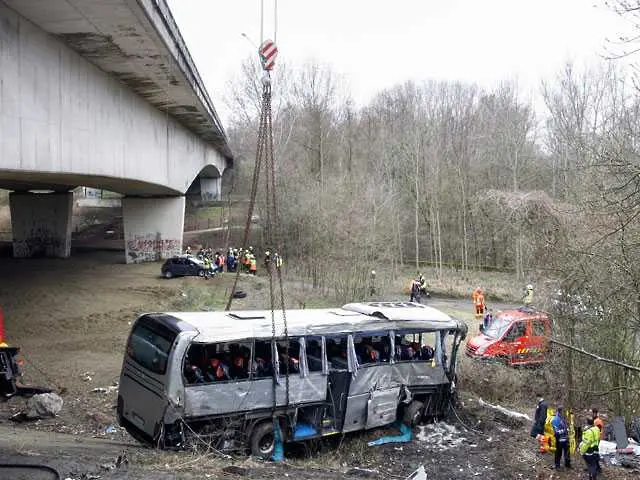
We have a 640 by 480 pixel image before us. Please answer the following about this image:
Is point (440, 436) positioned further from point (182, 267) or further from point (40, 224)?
point (40, 224)

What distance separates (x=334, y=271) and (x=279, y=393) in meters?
18.5

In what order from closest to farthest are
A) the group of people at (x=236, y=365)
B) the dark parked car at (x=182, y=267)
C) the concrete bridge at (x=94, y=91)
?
the group of people at (x=236, y=365)
the concrete bridge at (x=94, y=91)
the dark parked car at (x=182, y=267)

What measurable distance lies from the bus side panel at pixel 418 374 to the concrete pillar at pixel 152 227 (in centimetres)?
2482

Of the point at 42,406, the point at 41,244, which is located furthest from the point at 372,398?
the point at 41,244

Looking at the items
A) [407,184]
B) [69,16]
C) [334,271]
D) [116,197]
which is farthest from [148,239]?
[116,197]

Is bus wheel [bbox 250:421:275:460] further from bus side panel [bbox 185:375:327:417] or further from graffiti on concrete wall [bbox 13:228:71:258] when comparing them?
graffiti on concrete wall [bbox 13:228:71:258]

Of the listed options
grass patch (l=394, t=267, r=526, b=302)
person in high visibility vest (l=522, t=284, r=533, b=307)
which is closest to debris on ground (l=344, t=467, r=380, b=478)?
person in high visibility vest (l=522, t=284, r=533, b=307)

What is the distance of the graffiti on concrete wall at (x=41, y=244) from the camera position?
36969mm

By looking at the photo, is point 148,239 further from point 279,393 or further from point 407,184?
point 279,393

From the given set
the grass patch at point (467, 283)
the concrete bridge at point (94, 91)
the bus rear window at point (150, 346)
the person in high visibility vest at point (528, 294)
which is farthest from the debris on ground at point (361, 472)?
the grass patch at point (467, 283)

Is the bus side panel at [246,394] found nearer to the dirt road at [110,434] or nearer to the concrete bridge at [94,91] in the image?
the dirt road at [110,434]

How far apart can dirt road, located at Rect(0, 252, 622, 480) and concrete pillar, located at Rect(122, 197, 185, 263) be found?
906cm

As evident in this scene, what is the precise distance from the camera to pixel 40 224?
37469 mm

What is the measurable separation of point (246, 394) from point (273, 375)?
61 cm
